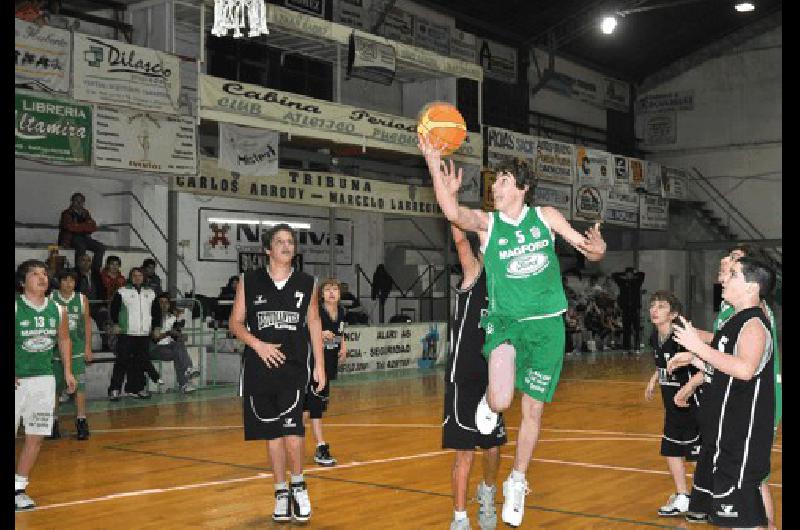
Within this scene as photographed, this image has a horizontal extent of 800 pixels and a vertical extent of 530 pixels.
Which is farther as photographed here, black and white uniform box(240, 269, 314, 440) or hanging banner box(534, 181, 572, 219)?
hanging banner box(534, 181, 572, 219)

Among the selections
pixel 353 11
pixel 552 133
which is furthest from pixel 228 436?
pixel 552 133

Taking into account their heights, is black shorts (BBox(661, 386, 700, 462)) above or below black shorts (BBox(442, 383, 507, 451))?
below

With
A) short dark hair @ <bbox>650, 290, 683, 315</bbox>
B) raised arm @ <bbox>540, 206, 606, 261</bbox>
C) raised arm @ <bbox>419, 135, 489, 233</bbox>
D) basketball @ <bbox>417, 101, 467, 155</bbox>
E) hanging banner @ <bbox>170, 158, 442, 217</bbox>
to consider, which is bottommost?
short dark hair @ <bbox>650, 290, 683, 315</bbox>

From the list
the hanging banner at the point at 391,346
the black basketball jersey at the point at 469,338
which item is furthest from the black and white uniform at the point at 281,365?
the hanging banner at the point at 391,346

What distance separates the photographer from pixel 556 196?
88.2ft

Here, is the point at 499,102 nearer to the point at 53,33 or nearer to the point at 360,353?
the point at 360,353

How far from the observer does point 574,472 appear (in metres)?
8.66

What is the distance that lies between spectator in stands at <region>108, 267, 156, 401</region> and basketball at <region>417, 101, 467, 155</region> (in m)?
9.13

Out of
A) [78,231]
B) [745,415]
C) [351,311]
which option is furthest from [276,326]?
[351,311]

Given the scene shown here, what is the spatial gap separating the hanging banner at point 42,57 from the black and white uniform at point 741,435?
40.1 ft

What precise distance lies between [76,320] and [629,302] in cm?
1938

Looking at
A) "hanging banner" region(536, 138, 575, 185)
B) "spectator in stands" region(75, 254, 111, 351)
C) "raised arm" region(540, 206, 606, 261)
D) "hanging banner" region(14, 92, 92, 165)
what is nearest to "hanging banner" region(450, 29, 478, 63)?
"hanging banner" region(536, 138, 575, 185)

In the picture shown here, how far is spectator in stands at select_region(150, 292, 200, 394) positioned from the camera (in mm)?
15160

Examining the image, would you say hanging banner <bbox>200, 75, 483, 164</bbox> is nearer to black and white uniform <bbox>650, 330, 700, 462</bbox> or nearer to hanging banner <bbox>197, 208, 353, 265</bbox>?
hanging banner <bbox>197, 208, 353, 265</bbox>
